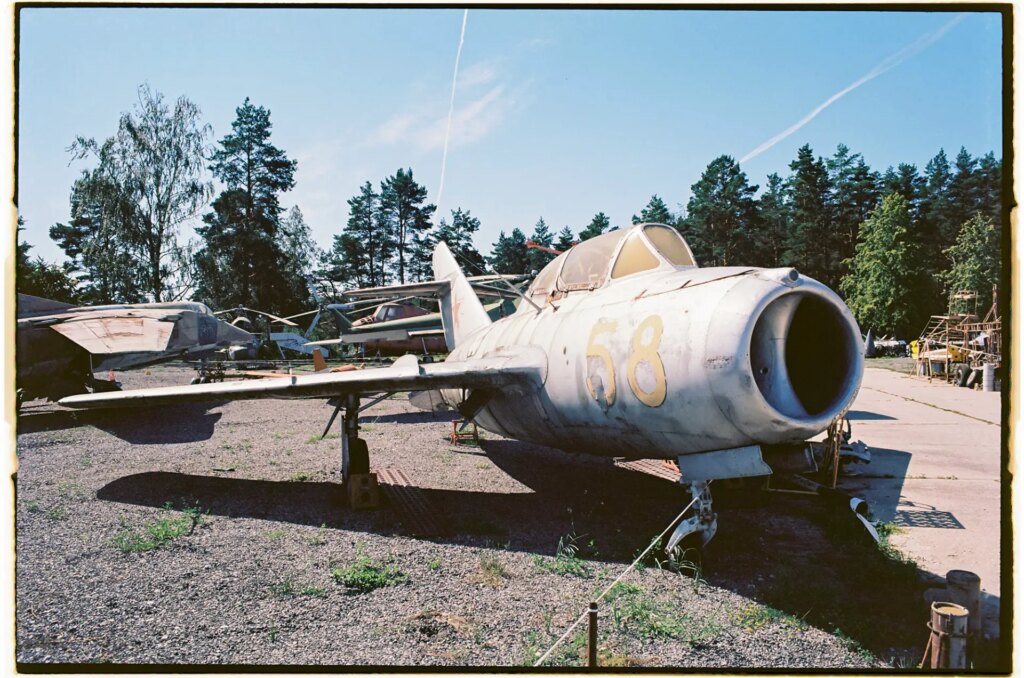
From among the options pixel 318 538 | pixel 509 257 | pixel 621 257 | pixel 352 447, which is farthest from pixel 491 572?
pixel 509 257

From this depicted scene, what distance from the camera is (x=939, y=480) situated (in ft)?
26.1

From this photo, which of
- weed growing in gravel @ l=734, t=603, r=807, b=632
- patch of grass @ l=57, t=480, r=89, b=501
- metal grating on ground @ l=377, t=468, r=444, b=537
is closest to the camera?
weed growing in gravel @ l=734, t=603, r=807, b=632

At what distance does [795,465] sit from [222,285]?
3762 cm

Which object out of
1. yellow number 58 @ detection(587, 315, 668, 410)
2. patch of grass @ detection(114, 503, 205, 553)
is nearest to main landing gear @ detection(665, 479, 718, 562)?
yellow number 58 @ detection(587, 315, 668, 410)

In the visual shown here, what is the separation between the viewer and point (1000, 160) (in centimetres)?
353

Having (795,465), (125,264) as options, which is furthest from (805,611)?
(125,264)

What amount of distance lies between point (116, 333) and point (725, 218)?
38.7 m

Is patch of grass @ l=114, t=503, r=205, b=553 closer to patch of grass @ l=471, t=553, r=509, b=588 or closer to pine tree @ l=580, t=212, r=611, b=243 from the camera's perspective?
patch of grass @ l=471, t=553, r=509, b=588

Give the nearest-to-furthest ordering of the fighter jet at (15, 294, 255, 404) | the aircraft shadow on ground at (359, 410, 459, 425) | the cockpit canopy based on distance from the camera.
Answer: the cockpit canopy < the fighter jet at (15, 294, 255, 404) < the aircraft shadow on ground at (359, 410, 459, 425)

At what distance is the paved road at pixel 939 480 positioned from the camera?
208 inches

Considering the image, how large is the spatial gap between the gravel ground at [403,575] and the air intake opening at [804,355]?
146 cm

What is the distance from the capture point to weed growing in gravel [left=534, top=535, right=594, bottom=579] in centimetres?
473

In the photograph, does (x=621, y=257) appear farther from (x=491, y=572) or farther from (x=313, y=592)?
(x=313, y=592)

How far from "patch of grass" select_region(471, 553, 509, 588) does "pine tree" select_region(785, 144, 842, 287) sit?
38.4 m
